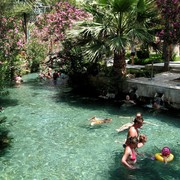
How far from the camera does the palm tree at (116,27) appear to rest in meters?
14.1

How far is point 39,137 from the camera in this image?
10.7m

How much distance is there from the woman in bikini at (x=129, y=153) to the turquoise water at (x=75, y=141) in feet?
0.90

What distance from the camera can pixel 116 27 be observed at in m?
15.2

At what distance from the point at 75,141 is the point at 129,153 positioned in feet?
9.51

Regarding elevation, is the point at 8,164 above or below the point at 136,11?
below

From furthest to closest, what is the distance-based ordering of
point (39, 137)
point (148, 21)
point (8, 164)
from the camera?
point (148, 21) → point (39, 137) → point (8, 164)

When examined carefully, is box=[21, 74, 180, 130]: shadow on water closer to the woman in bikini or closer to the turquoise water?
the turquoise water

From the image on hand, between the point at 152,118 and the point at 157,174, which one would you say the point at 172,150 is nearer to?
the point at 157,174

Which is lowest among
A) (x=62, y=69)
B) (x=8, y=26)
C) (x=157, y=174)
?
(x=157, y=174)

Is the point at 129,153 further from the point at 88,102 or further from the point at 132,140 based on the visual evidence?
the point at 88,102

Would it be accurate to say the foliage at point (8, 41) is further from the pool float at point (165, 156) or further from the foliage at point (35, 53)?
the foliage at point (35, 53)

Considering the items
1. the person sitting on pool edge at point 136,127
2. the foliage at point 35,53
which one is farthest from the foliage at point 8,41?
the foliage at point 35,53

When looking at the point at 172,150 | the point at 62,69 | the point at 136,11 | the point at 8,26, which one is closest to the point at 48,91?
the point at 62,69

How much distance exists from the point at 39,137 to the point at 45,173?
2.78 meters
